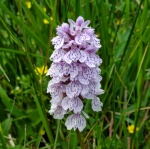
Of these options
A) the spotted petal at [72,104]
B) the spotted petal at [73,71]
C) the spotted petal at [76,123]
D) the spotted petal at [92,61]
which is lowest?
the spotted petal at [76,123]

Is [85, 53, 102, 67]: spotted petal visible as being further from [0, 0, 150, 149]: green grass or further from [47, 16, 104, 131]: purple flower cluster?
[0, 0, 150, 149]: green grass

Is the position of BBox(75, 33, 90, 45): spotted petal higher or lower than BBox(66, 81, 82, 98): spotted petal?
higher

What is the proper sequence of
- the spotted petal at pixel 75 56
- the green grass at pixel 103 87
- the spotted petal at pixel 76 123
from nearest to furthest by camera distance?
the spotted petal at pixel 75 56 < the spotted petal at pixel 76 123 < the green grass at pixel 103 87

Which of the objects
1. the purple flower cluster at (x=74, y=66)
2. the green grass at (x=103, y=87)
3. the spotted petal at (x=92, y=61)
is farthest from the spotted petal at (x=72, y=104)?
the green grass at (x=103, y=87)

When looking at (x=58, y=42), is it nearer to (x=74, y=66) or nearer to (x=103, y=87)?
(x=74, y=66)

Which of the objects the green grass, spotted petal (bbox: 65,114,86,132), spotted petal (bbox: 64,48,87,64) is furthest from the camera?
the green grass

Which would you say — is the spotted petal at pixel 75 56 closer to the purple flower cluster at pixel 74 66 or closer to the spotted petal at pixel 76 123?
the purple flower cluster at pixel 74 66

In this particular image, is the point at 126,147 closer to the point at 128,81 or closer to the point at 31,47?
the point at 128,81

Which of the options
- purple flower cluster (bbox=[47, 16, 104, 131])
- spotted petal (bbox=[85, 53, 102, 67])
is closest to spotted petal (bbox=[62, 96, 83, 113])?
purple flower cluster (bbox=[47, 16, 104, 131])
